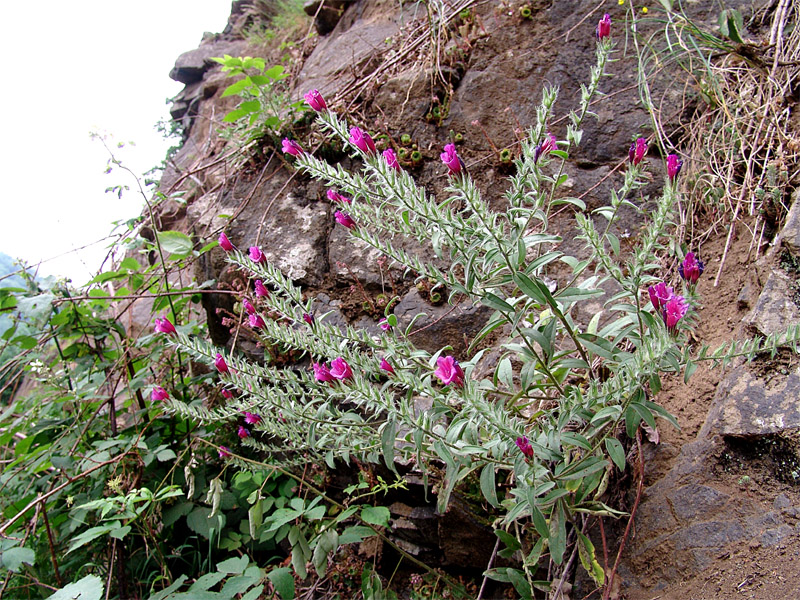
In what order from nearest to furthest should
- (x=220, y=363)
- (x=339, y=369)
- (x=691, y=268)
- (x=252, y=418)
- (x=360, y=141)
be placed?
(x=691, y=268) < (x=339, y=369) < (x=360, y=141) < (x=220, y=363) < (x=252, y=418)

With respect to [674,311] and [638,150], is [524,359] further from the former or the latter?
[638,150]

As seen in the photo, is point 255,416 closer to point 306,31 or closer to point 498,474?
point 498,474

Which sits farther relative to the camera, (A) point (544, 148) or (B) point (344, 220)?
(B) point (344, 220)

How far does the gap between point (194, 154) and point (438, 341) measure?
3717 millimetres

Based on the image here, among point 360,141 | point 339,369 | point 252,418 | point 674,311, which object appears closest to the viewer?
point 674,311

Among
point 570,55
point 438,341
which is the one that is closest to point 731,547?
point 438,341

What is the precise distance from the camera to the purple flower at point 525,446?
1266 millimetres

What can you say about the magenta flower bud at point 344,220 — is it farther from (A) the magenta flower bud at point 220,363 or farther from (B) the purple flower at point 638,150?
(B) the purple flower at point 638,150

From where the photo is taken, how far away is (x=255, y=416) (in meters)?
1.97

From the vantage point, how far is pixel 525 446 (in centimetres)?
127

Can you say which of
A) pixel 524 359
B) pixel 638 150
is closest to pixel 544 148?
pixel 638 150

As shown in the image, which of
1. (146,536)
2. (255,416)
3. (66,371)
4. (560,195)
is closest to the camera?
(255,416)

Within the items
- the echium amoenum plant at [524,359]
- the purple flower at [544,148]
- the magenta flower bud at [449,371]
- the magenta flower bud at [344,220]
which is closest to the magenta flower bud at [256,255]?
the echium amoenum plant at [524,359]

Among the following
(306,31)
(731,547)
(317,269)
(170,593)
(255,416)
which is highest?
(306,31)
